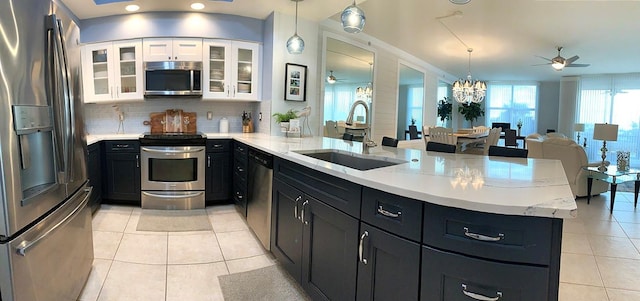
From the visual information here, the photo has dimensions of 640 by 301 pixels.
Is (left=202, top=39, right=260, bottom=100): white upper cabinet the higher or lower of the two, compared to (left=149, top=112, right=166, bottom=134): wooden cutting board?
higher

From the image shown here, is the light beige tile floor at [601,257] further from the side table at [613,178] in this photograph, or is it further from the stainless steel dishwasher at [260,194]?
the stainless steel dishwasher at [260,194]

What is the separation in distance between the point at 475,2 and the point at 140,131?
470 cm

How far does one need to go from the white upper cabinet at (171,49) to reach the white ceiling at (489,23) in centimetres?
38

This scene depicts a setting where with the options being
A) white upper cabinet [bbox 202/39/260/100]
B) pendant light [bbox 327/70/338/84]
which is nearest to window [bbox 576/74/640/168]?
pendant light [bbox 327/70/338/84]

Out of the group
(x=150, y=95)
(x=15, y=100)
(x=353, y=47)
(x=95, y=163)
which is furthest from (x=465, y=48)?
(x=15, y=100)

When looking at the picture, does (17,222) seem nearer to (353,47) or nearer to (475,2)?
(475,2)

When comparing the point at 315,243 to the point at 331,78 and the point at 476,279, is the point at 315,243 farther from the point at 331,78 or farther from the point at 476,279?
the point at 331,78

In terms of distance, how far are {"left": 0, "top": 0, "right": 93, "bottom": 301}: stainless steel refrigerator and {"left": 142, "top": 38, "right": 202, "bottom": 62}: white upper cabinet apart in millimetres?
2266

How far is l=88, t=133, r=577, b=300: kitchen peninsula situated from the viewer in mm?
1118

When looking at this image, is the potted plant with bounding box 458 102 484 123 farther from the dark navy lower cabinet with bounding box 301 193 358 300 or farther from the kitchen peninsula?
the dark navy lower cabinet with bounding box 301 193 358 300

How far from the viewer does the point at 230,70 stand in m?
4.41

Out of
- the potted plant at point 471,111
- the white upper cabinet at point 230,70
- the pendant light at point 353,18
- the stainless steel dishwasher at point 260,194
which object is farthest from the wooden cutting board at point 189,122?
the potted plant at point 471,111

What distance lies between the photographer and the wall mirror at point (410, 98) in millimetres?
8427

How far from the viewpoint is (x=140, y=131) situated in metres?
4.74
